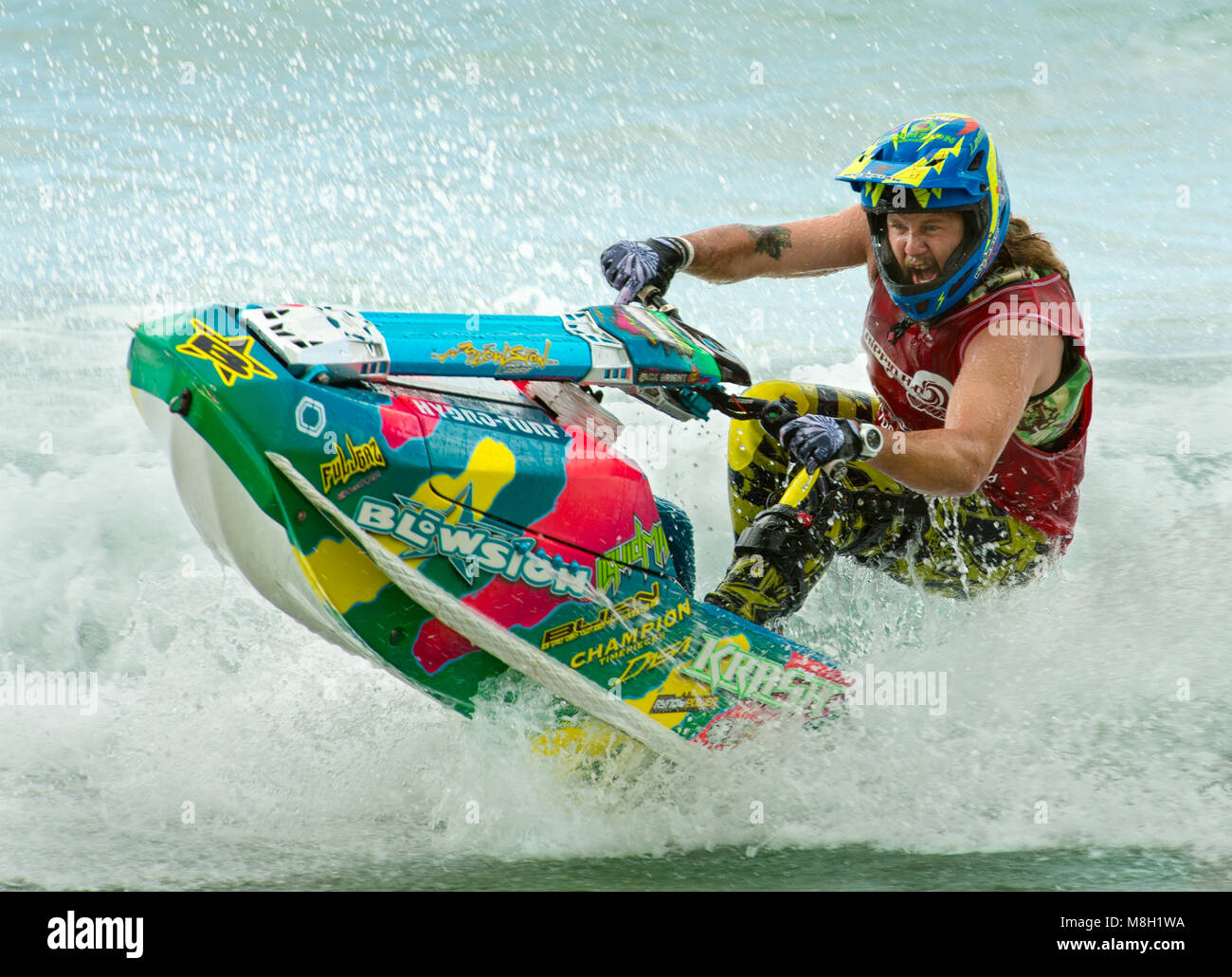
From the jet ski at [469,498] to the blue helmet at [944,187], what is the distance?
511 millimetres

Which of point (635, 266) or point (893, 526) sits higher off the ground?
point (635, 266)

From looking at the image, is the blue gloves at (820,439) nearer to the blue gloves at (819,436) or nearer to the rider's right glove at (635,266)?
the blue gloves at (819,436)

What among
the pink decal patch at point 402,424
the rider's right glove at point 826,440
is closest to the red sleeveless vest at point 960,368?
the rider's right glove at point 826,440

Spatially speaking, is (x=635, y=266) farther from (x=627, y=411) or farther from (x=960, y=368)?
(x=627, y=411)

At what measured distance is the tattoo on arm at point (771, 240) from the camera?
3.52 m

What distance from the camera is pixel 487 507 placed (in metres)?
2.51

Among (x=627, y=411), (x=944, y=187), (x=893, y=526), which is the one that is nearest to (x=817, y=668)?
(x=893, y=526)

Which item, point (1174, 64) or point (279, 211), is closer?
point (279, 211)

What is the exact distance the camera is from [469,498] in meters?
2.48

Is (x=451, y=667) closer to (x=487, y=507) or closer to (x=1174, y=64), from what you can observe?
(x=487, y=507)

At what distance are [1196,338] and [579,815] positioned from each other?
624 cm

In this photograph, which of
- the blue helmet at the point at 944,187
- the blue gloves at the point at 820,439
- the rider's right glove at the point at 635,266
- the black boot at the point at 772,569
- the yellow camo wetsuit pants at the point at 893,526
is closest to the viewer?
the blue gloves at the point at 820,439

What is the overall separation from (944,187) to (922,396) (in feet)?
1.95

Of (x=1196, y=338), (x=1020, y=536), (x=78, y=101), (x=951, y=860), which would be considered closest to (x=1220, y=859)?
(x=951, y=860)
